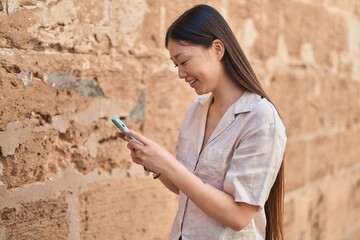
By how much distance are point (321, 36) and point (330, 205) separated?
51.0 inches

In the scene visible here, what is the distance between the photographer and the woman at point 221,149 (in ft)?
6.50

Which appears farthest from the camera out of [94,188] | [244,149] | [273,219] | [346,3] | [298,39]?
[346,3]

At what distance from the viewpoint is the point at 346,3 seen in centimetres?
507

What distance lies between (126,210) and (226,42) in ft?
3.42

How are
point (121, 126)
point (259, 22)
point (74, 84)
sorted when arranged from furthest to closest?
1. point (259, 22)
2. point (74, 84)
3. point (121, 126)

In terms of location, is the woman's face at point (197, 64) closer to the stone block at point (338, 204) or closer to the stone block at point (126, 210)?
the stone block at point (126, 210)

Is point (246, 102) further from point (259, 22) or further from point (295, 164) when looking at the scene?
point (295, 164)

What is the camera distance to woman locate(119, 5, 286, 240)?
78.0 inches

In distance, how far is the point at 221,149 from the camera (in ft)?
6.70

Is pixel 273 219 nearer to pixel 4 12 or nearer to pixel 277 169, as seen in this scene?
pixel 277 169

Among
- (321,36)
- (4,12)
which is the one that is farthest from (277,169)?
(321,36)

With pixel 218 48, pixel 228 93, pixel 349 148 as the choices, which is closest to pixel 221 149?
pixel 228 93

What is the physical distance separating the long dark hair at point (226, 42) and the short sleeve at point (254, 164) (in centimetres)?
18

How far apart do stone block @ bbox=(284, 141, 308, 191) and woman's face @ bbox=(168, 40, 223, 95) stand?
84.6 inches
